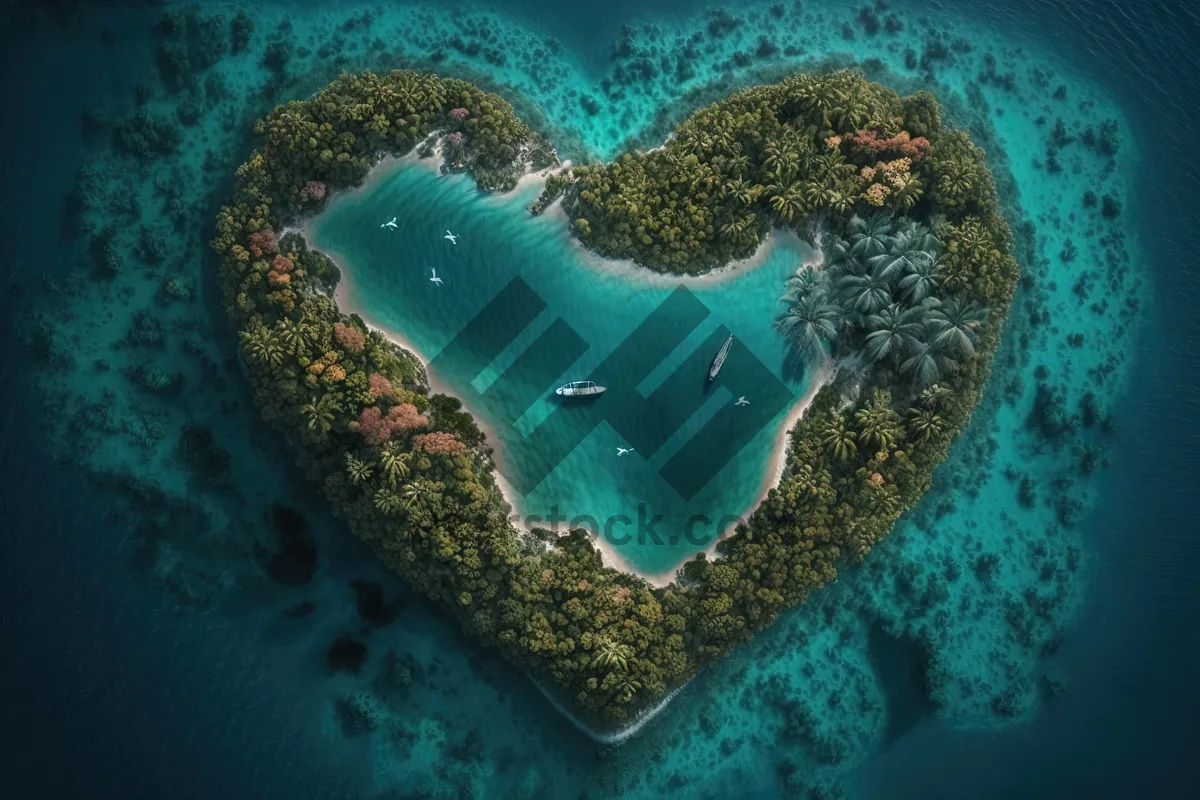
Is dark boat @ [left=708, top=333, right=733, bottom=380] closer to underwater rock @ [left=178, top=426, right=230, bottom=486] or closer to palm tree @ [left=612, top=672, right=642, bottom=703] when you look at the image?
palm tree @ [left=612, top=672, right=642, bottom=703]

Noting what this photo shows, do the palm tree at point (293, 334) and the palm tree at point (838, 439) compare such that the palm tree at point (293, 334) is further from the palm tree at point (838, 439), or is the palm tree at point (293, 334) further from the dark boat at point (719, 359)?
the palm tree at point (838, 439)

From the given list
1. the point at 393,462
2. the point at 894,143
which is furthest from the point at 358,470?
the point at 894,143

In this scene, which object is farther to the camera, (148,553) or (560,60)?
(560,60)

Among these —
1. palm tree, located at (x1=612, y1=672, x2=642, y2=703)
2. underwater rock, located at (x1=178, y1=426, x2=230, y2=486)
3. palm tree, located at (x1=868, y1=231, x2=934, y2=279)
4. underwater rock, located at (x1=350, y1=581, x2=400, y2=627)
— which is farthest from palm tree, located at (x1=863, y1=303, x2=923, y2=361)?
underwater rock, located at (x1=178, y1=426, x2=230, y2=486)

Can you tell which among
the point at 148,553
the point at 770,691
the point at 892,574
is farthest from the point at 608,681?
the point at 148,553

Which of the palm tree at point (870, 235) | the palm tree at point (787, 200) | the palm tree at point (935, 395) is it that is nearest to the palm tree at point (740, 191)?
the palm tree at point (787, 200)

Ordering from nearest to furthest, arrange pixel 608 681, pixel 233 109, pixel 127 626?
pixel 608 681 < pixel 127 626 < pixel 233 109

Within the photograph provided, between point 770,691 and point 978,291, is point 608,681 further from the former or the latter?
point 978,291

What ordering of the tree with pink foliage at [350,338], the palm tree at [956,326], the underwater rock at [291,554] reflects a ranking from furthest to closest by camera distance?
1. the underwater rock at [291,554]
2. the palm tree at [956,326]
3. the tree with pink foliage at [350,338]
